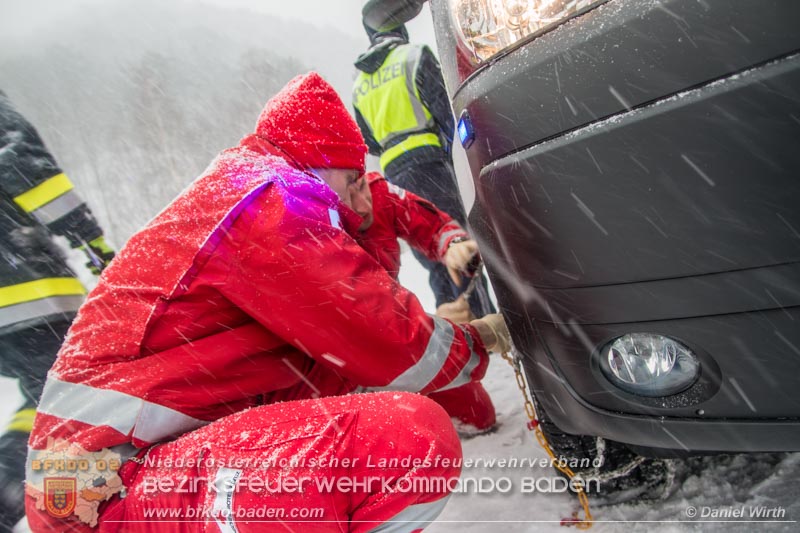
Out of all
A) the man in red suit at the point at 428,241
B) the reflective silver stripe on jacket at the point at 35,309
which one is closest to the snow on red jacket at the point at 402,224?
the man in red suit at the point at 428,241

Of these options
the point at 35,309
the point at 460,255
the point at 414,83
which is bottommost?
the point at 460,255

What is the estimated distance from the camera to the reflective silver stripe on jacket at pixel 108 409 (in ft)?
3.67

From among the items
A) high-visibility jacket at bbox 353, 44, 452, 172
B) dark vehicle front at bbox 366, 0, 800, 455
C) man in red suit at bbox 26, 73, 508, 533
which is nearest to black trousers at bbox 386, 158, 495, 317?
high-visibility jacket at bbox 353, 44, 452, 172

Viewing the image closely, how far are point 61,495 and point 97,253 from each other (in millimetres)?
2198

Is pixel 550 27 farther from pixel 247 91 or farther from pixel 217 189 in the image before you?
pixel 247 91

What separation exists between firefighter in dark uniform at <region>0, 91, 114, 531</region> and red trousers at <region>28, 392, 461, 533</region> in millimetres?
1211

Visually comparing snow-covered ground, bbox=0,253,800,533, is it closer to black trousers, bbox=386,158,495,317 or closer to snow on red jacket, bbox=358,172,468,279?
snow on red jacket, bbox=358,172,468,279

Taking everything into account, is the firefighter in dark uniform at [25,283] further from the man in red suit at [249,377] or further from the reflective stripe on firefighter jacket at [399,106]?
the reflective stripe on firefighter jacket at [399,106]

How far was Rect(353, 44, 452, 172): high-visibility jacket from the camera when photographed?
2869 mm

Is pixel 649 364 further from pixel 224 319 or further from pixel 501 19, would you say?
pixel 224 319

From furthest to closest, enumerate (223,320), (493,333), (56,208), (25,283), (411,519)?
(56,208), (25,283), (493,333), (223,320), (411,519)

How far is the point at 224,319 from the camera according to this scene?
1.28 meters

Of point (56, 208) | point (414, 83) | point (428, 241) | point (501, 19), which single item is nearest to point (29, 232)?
point (56, 208)

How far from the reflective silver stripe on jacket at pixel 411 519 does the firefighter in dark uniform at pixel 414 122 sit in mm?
1842
